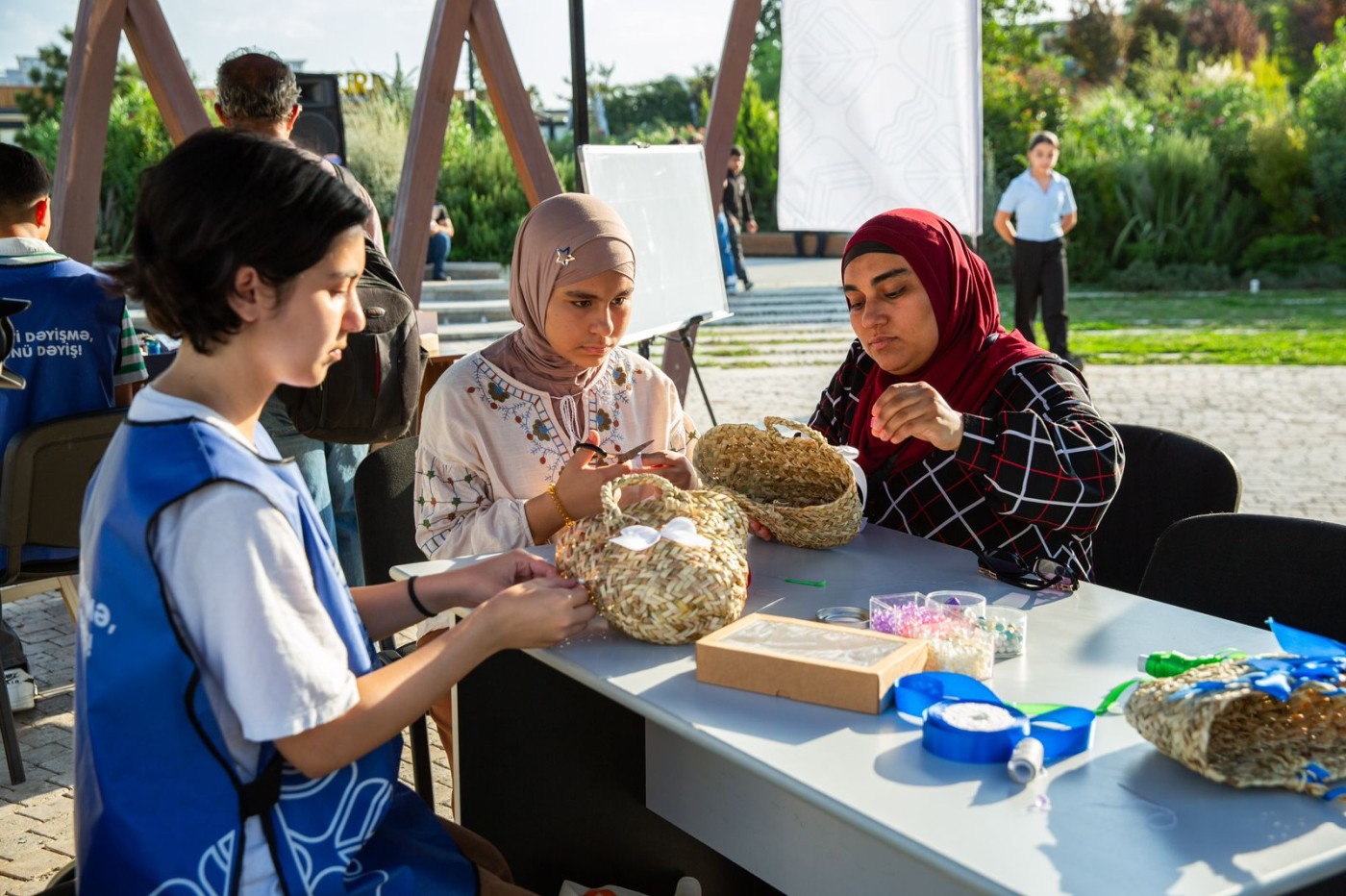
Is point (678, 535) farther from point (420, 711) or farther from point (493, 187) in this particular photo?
point (493, 187)

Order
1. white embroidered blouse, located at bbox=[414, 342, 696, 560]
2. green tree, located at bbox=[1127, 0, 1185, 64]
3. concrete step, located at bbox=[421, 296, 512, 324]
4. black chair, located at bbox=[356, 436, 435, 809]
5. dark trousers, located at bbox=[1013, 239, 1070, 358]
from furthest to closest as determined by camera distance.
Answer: green tree, located at bbox=[1127, 0, 1185, 64]
concrete step, located at bbox=[421, 296, 512, 324]
dark trousers, located at bbox=[1013, 239, 1070, 358]
black chair, located at bbox=[356, 436, 435, 809]
white embroidered blouse, located at bbox=[414, 342, 696, 560]

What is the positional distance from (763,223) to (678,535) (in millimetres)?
20662

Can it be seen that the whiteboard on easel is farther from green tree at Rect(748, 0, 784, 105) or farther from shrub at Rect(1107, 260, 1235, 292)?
green tree at Rect(748, 0, 784, 105)

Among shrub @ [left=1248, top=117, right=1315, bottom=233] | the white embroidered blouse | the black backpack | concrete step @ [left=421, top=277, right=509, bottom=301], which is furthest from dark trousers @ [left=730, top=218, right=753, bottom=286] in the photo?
the white embroidered blouse

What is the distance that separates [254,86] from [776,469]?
83.9 inches

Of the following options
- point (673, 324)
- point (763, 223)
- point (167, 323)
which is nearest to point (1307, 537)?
point (167, 323)

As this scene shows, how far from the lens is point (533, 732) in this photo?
2.32 meters

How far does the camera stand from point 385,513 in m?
2.90

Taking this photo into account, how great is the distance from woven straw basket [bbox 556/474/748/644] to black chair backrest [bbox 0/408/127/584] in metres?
2.05

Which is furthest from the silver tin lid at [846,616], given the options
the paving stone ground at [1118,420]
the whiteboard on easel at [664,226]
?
the whiteboard on easel at [664,226]

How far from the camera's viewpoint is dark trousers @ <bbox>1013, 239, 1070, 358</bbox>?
1070cm

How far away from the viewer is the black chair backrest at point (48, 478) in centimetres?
338

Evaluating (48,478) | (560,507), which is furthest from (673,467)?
(48,478)

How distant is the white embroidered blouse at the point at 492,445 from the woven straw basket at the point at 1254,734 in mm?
1393
